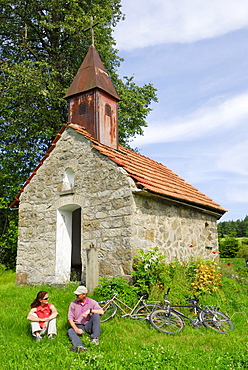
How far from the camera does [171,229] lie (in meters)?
9.33

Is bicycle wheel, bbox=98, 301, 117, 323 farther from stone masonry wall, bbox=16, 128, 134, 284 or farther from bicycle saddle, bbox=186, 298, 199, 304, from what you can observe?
bicycle saddle, bbox=186, 298, 199, 304

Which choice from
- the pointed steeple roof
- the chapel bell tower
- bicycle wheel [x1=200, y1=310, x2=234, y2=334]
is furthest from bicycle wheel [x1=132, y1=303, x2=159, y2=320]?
the pointed steeple roof

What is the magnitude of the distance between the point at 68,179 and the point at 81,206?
1162 mm

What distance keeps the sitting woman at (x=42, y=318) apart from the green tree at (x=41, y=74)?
8656mm

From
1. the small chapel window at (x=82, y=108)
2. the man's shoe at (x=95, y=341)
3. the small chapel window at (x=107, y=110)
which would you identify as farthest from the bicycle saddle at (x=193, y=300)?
the small chapel window at (x=82, y=108)

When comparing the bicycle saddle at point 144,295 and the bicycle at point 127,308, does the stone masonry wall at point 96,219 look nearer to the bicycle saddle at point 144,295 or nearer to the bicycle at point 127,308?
the bicycle saddle at point 144,295

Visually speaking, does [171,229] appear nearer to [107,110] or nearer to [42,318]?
[107,110]

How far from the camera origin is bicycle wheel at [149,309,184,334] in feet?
19.9

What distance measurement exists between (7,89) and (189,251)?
10.1 metres

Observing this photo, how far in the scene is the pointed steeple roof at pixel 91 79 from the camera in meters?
10.7

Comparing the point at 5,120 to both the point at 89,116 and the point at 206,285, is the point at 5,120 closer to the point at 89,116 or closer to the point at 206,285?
the point at 89,116

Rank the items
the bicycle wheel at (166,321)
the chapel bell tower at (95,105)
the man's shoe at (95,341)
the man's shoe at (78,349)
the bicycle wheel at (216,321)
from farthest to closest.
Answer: the chapel bell tower at (95,105)
the bicycle wheel at (216,321)
the bicycle wheel at (166,321)
the man's shoe at (95,341)
the man's shoe at (78,349)

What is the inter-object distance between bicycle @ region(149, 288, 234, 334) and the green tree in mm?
9409

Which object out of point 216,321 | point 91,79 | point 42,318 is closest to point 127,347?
point 42,318
